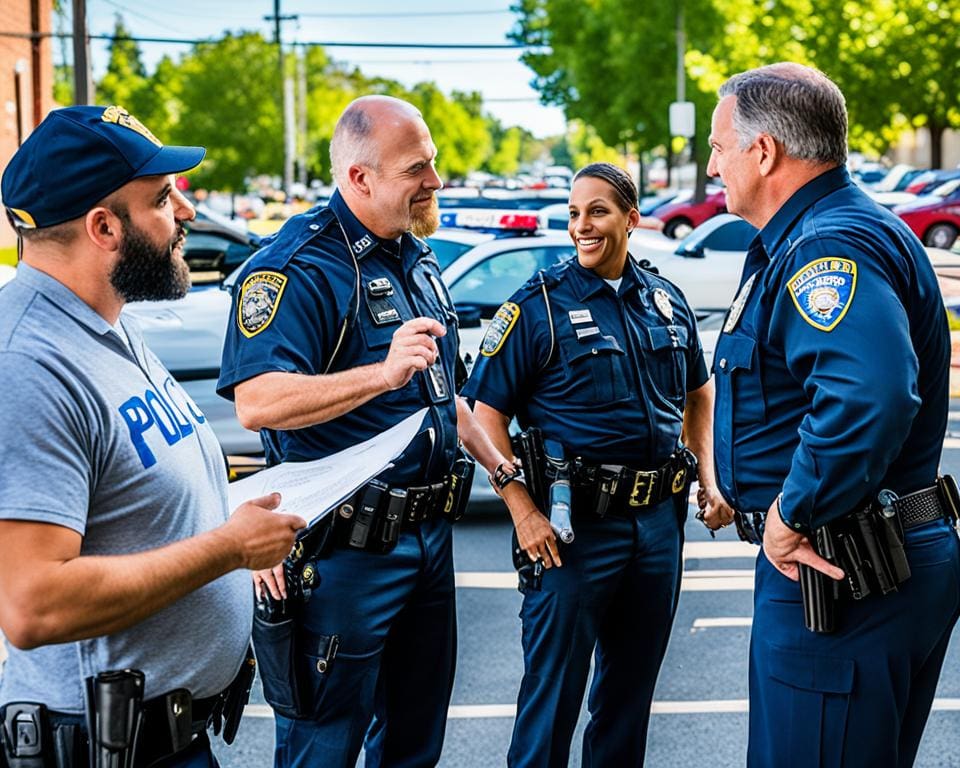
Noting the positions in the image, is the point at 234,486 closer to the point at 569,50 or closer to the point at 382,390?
the point at 382,390

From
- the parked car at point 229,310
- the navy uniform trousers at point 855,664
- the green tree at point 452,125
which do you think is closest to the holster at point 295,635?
the navy uniform trousers at point 855,664

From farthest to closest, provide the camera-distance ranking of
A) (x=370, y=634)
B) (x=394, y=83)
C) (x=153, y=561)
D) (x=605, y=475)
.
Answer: (x=394, y=83), (x=605, y=475), (x=370, y=634), (x=153, y=561)

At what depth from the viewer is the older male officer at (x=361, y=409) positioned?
3.02 metres

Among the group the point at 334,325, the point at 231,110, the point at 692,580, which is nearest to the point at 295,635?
the point at 334,325

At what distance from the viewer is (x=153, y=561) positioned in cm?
208

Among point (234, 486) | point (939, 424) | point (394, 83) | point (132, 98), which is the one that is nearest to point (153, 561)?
point (234, 486)

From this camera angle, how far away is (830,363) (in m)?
2.56

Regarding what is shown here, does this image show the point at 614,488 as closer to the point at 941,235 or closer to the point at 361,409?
the point at 361,409

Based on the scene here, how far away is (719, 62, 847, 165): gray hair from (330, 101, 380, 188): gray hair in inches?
37.5

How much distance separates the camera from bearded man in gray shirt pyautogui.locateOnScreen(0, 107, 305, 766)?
1.97 m

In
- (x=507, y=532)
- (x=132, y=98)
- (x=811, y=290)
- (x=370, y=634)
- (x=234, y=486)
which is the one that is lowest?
(x=507, y=532)

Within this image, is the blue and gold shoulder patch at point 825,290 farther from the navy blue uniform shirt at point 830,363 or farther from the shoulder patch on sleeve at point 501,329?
the shoulder patch on sleeve at point 501,329

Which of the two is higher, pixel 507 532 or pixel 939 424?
pixel 939 424

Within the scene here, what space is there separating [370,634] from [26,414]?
141cm
